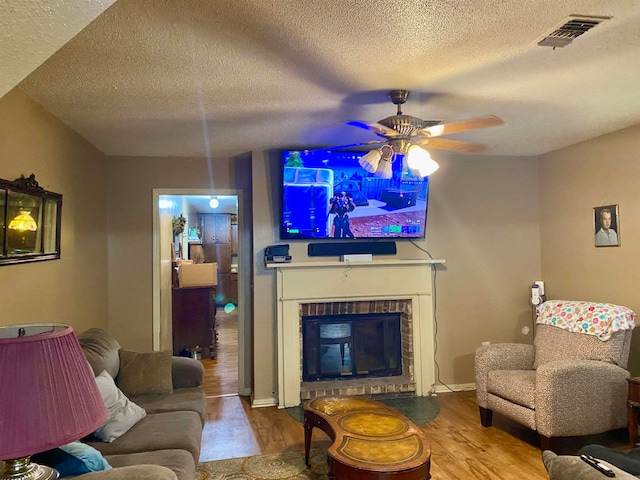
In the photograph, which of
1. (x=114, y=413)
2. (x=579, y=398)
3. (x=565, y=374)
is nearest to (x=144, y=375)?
(x=114, y=413)

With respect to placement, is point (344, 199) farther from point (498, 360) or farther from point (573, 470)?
point (573, 470)

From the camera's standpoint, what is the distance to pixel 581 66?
2.45 meters

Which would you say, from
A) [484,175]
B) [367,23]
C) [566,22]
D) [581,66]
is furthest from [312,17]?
[484,175]

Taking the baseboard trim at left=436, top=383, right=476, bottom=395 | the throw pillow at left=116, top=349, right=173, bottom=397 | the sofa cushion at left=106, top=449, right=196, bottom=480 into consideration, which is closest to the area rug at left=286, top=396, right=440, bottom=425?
the baseboard trim at left=436, top=383, right=476, bottom=395

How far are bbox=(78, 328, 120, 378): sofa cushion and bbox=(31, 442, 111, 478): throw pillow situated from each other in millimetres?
973

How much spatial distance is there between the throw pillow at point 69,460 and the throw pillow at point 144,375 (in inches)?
53.5

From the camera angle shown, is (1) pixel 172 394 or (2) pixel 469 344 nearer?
(1) pixel 172 394

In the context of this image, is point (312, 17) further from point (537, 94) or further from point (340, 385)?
point (340, 385)

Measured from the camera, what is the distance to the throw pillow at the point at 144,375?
307 centimetres

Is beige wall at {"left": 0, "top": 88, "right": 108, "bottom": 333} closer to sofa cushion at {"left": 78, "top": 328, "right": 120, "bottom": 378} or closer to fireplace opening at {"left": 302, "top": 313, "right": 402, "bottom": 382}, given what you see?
sofa cushion at {"left": 78, "top": 328, "right": 120, "bottom": 378}

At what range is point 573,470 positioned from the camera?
4.98ft

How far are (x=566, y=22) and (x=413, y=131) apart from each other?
0.99m

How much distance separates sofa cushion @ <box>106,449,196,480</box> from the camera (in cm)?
205

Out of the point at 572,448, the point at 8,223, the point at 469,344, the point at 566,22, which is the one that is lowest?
the point at 572,448
